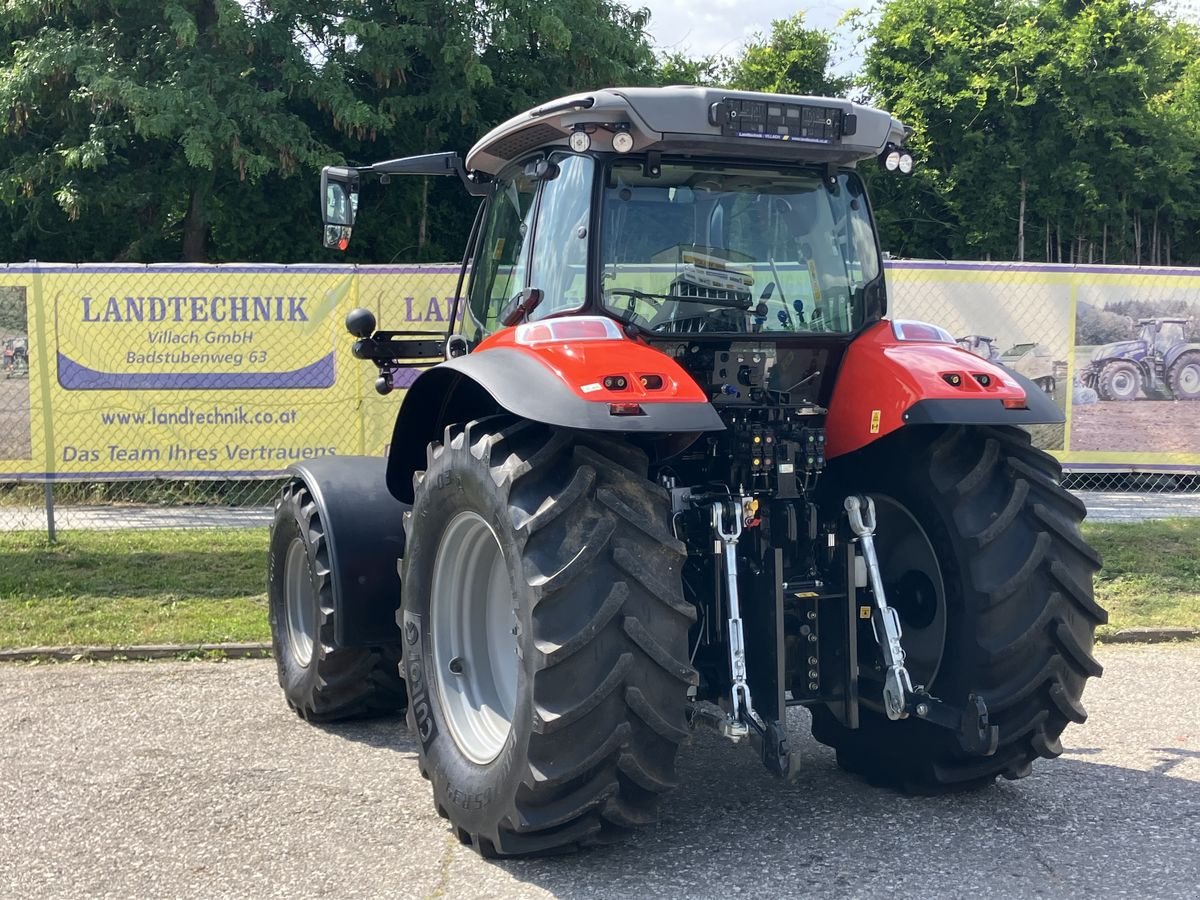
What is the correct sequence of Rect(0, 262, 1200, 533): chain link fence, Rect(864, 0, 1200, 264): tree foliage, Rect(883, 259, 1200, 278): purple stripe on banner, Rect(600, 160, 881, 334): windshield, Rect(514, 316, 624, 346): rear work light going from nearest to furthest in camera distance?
Rect(514, 316, 624, 346): rear work light → Rect(600, 160, 881, 334): windshield → Rect(0, 262, 1200, 533): chain link fence → Rect(883, 259, 1200, 278): purple stripe on banner → Rect(864, 0, 1200, 264): tree foliage

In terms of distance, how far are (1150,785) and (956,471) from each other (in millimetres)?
1502

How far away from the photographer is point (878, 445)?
4.68 meters

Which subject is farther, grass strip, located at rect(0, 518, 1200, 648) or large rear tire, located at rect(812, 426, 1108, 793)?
grass strip, located at rect(0, 518, 1200, 648)

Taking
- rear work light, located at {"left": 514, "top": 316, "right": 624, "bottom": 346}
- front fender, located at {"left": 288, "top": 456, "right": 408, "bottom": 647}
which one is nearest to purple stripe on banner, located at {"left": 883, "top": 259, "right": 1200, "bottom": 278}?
front fender, located at {"left": 288, "top": 456, "right": 408, "bottom": 647}

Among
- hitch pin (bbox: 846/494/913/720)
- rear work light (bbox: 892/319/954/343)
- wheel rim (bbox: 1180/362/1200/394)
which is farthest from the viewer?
wheel rim (bbox: 1180/362/1200/394)

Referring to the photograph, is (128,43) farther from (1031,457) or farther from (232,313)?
(1031,457)

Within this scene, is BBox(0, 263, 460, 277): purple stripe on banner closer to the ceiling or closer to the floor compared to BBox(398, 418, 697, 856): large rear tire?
closer to the ceiling

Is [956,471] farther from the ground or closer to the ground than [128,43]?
closer to the ground

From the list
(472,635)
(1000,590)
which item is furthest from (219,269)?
(1000,590)

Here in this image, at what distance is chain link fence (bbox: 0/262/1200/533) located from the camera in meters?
9.55

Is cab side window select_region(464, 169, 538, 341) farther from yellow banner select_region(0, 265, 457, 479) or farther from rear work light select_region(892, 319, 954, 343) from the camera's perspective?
yellow banner select_region(0, 265, 457, 479)

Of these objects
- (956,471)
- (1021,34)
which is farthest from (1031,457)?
(1021,34)

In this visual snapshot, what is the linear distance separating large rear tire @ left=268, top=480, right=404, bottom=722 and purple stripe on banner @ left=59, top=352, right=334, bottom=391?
12.6 ft

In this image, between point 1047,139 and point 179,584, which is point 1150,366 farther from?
point 1047,139
